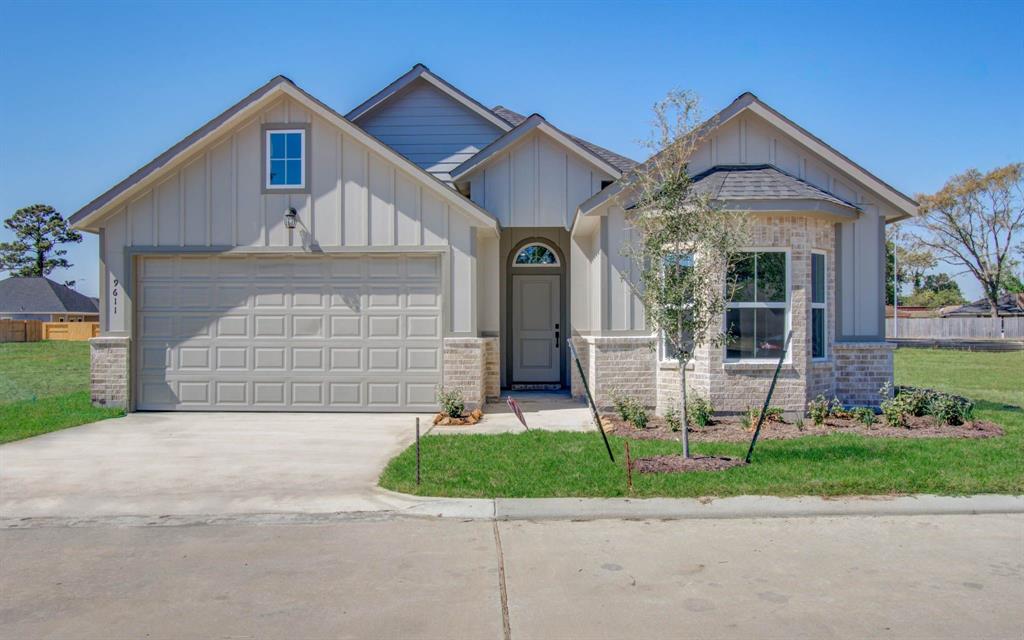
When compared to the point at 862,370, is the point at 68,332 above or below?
above

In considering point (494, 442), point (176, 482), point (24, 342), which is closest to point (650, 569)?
point (494, 442)

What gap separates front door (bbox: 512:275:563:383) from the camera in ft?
53.2

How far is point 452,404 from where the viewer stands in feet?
40.4

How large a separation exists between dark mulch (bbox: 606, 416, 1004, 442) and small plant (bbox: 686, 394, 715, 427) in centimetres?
12

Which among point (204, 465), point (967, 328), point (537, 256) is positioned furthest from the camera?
point (967, 328)

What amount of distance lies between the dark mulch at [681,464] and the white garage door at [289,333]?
5466 mm

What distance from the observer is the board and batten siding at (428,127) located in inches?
659

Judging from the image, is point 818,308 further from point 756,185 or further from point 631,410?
point 631,410

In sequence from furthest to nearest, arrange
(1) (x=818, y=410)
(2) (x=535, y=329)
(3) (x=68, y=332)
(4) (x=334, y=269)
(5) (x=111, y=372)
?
(3) (x=68, y=332) → (2) (x=535, y=329) → (4) (x=334, y=269) → (5) (x=111, y=372) → (1) (x=818, y=410)

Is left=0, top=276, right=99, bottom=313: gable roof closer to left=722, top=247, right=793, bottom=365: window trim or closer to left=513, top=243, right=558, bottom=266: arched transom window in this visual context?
left=513, top=243, right=558, bottom=266: arched transom window

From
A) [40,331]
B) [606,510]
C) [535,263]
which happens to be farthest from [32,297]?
[606,510]

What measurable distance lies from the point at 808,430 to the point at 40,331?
2146 inches

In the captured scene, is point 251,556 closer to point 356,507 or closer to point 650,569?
point 356,507

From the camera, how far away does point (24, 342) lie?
4747 cm
